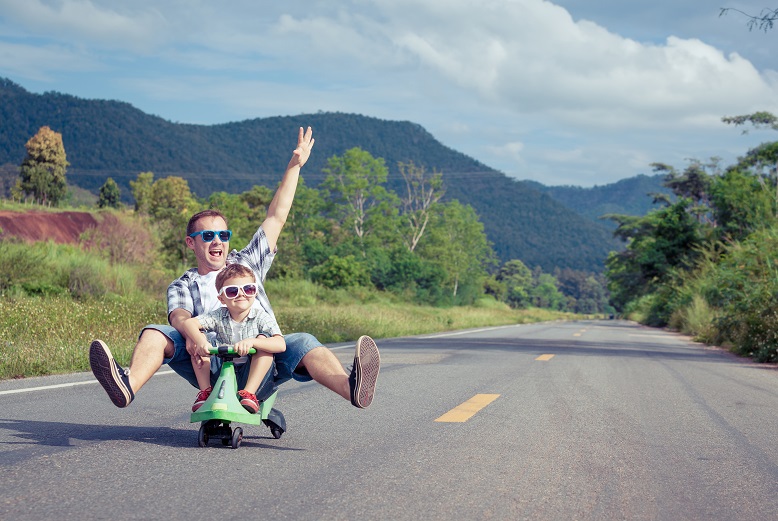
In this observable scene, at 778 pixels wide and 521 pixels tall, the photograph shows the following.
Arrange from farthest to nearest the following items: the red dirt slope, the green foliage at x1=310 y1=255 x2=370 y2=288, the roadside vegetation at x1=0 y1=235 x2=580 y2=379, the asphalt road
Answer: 1. the green foliage at x1=310 y1=255 x2=370 y2=288
2. the red dirt slope
3. the roadside vegetation at x1=0 y1=235 x2=580 y2=379
4. the asphalt road

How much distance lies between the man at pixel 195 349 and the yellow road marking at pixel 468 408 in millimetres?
1539

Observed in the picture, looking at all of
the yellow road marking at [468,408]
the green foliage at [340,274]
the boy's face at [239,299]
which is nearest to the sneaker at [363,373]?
the boy's face at [239,299]

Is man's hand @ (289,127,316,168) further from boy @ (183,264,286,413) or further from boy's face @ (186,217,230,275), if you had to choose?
boy @ (183,264,286,413)

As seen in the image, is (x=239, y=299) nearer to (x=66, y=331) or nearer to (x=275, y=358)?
(x=275, y=358)

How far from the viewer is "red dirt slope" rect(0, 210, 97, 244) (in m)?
50.0

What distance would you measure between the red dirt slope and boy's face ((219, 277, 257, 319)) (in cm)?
4644

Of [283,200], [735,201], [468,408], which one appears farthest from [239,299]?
[735,201]

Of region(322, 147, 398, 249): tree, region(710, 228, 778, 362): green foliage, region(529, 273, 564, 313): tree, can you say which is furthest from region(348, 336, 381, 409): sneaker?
region(529, 273, 564, 313): tree

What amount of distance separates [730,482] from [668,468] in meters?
0.41

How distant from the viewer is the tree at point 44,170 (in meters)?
78.8

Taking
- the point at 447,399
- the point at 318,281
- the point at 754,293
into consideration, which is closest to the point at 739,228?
the point at 318,281

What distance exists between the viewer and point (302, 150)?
21.1ft

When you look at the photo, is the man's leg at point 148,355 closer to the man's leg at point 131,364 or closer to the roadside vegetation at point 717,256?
the man's leg at point 131,364

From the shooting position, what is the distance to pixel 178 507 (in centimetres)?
389
